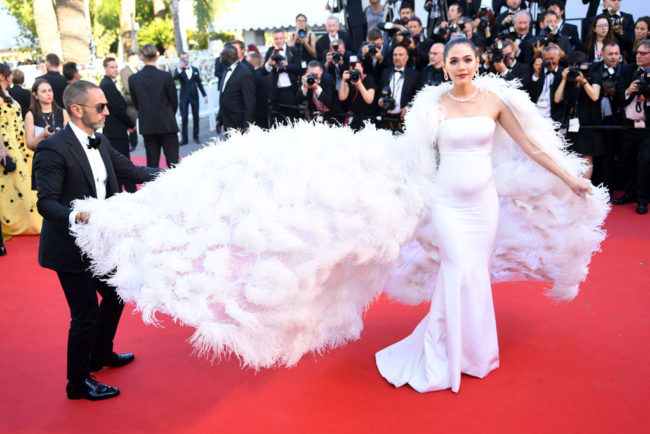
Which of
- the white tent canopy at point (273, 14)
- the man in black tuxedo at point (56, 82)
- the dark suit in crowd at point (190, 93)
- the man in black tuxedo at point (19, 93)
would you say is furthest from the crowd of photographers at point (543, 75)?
the white tent canopy at point (273, 14)

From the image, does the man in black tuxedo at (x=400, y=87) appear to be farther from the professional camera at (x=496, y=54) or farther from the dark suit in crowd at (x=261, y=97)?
the dark suit in crowd at (x=261, y=97)

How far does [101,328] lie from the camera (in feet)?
12.2

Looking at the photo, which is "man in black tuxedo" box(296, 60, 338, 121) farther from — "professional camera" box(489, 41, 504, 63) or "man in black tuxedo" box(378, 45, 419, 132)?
"professional camera" box(489, 41, 504, 63)

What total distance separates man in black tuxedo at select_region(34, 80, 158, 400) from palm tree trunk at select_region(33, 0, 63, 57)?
13.7 meters

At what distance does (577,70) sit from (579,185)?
386 centimetres

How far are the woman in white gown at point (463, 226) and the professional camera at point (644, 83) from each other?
400 centimetres

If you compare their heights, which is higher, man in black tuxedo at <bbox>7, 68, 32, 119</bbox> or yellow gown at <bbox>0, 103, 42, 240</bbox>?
man in black tuxedo at <bbox>7, 68, 32, 119</bbox>

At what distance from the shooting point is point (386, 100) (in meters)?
7.05

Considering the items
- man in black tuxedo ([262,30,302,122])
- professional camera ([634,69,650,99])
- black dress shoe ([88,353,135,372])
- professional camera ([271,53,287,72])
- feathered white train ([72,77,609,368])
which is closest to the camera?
feathered white train ([72,77,609,368])

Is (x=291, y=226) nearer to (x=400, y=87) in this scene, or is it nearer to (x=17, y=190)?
(x=400, y=87)

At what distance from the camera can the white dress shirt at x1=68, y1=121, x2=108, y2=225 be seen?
3348mm

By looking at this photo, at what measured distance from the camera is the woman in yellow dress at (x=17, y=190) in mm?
7086

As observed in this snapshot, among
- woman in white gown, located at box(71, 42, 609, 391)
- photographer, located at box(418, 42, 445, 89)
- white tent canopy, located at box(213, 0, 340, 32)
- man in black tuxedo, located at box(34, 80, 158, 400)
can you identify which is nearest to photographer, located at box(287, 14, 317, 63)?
photographer, located at box(418, 42, 445, 89)

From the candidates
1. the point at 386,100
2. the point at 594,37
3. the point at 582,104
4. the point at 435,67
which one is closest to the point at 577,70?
the point at 582,104
